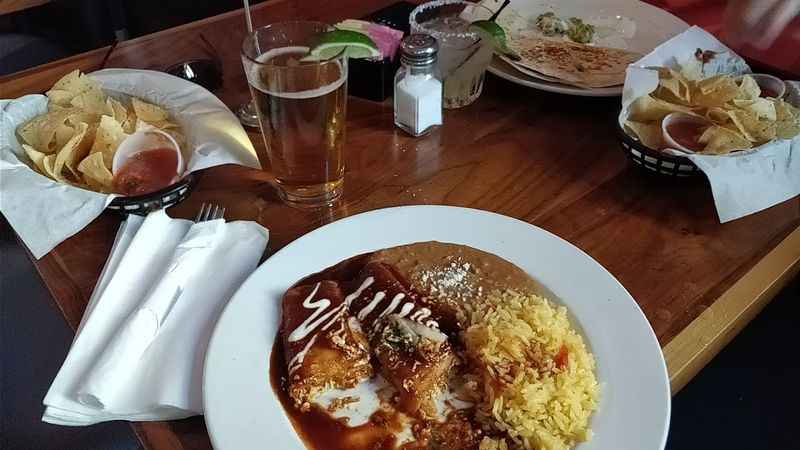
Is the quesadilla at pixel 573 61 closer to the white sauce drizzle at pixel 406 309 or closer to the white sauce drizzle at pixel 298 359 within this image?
the white sauce drizzle at pixel 406 309

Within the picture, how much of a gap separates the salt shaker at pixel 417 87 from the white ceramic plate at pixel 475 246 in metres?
0.27

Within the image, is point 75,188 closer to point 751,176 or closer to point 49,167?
point 49,167

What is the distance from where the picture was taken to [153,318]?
3.21 ft

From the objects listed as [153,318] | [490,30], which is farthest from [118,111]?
[490,30]

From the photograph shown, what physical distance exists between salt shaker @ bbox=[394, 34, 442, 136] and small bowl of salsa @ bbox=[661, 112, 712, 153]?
0.43 m

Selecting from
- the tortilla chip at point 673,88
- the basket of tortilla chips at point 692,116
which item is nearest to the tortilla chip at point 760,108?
the basket of tortilla chips at point 692,116

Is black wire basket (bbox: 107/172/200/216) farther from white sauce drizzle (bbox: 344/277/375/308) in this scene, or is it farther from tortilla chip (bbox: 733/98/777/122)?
tortilla chip (bbox: 733/98/777/122)

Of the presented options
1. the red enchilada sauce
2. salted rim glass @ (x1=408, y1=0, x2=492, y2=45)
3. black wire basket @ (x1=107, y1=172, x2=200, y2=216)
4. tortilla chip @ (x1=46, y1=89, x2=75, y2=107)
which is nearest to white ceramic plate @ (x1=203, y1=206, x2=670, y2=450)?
the red enchilada sauce

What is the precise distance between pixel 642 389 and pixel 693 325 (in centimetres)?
20

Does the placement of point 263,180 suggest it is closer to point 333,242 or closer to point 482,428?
point 333,242

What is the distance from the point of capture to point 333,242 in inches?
43.6

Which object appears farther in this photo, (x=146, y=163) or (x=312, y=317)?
(x=146, y=163)

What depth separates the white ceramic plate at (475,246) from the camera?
0.86 meters

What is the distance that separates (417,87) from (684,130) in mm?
497
